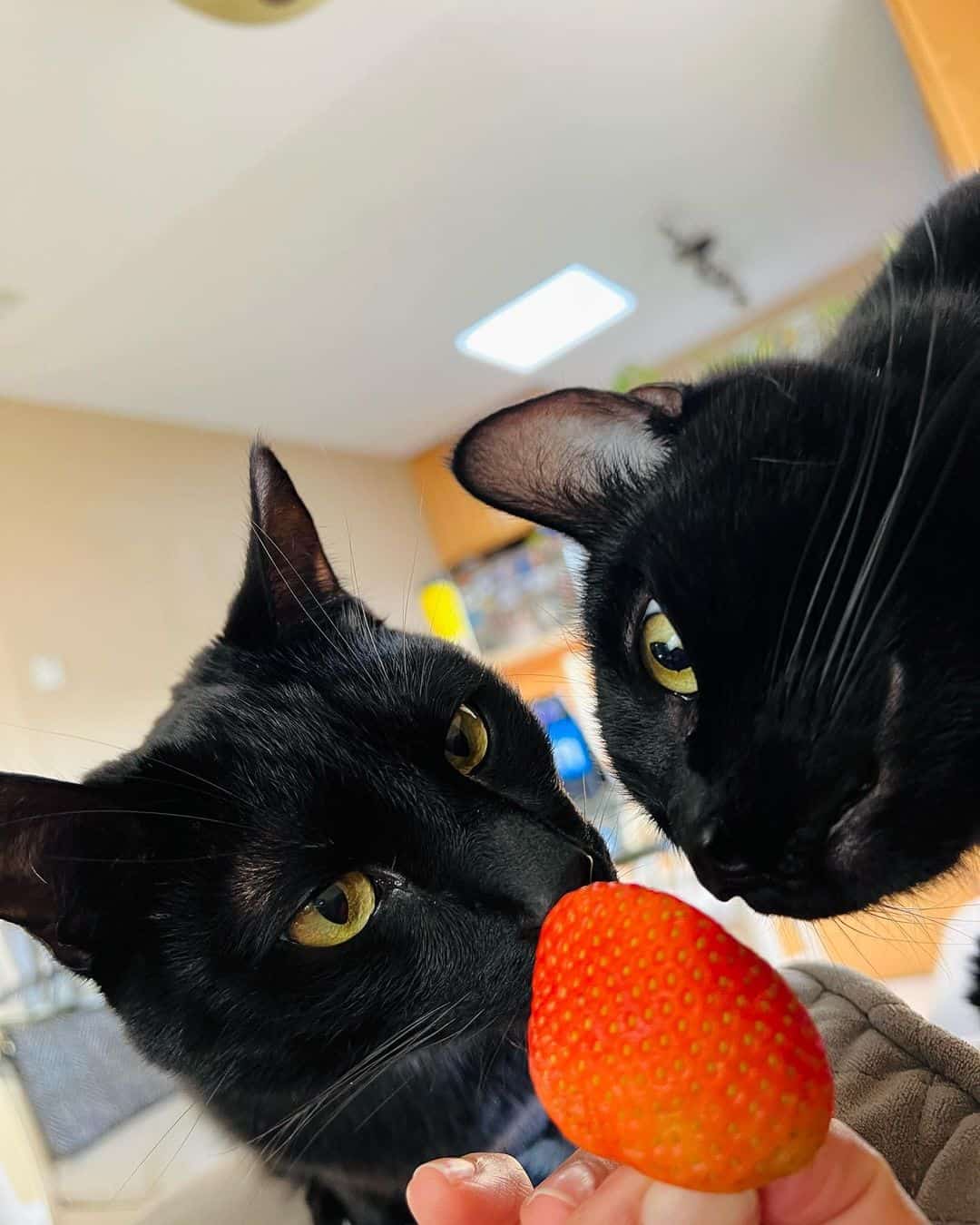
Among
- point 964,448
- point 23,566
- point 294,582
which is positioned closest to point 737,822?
point 964,448

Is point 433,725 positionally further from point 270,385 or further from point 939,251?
point 270,385

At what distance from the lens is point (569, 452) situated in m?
0.57

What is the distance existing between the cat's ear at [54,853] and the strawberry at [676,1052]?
0.87 ft

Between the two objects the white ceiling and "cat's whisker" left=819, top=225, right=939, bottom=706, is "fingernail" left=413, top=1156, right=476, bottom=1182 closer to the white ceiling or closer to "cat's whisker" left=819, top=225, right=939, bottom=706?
"cat's whisker" left=819, top=225, right=939, bottom=706

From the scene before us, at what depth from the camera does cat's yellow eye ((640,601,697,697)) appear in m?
0.50

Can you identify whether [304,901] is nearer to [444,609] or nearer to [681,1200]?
[681,1200]

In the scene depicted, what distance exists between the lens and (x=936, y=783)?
1.28 ft

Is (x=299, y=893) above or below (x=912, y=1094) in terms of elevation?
above

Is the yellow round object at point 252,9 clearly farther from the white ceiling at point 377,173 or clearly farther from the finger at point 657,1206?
the finger at point 657,1206

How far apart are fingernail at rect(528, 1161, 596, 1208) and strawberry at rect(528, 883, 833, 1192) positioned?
0.05 m

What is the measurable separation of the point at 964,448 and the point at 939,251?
0.22 metres

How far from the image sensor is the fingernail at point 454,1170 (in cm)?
35

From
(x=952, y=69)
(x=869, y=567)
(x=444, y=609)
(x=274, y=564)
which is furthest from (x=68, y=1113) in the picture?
(x=952, y=69)

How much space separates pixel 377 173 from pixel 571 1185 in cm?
173
